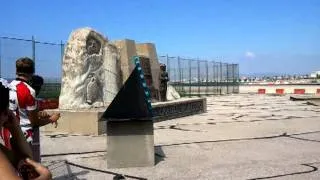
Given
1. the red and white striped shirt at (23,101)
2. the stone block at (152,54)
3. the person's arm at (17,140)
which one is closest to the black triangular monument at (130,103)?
the red and white striped shirt at (23,101)

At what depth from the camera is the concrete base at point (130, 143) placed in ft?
28.0

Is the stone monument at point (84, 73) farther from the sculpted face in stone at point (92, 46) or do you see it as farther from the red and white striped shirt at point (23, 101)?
the red and white striped shirt at point (23, 101)

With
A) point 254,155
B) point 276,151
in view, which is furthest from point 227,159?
point 276,151

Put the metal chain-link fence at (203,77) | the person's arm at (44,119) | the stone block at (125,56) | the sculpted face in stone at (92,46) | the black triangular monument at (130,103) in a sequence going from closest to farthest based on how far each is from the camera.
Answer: the person's arm at (44,119)
the black triangular monument at (130,103)
the sculpted face in stone at (92,46)
the stone block at (125,56)
the metal chain-link fence at (203,77)

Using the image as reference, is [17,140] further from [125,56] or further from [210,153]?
[125,56]

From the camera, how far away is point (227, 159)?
9.17 m

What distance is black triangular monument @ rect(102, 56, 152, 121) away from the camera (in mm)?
8383

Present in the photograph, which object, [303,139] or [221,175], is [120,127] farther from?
[303,139]

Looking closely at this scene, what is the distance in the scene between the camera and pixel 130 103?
8.44 m

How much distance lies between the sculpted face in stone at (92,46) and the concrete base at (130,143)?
6.37m

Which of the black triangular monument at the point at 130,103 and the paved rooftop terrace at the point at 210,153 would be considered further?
the black triangular monument at the point at 130,103

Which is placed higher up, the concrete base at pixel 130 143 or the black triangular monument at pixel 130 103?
the black triangular monument at pixel 130 103

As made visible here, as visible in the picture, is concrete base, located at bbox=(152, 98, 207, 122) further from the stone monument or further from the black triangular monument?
the black triangular monument

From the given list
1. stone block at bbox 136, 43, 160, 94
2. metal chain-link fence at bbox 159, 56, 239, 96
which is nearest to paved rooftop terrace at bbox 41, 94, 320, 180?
stone block at bbox 136, 43, 160, 94
